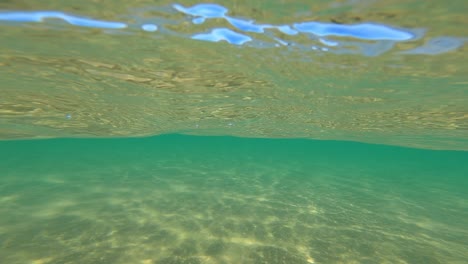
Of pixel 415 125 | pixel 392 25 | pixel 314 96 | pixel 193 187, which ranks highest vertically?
Result: pixel 392 25

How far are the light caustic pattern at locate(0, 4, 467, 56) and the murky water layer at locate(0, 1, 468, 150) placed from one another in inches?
1.0

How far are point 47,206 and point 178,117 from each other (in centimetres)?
922

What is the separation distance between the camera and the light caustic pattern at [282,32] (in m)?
5.51

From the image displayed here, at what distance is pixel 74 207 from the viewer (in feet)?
33.5

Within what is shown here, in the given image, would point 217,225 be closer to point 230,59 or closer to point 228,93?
point 230,59

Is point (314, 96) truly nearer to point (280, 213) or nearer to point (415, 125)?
point (280, 213)

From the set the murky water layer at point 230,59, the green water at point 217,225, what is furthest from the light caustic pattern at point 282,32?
the green water at point 217,225

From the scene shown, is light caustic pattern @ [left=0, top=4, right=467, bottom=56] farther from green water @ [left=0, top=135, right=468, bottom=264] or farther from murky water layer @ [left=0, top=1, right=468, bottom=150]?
green water @ [left=0, top=135, right=468, bottom=264]

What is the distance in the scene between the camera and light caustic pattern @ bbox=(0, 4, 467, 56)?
18.1ft

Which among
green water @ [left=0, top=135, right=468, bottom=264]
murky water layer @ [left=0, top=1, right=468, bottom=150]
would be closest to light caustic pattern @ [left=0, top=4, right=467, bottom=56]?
murky water layer @ [left=0, top=1, right=468, bottom=150]

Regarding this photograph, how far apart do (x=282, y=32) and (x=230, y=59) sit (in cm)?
197

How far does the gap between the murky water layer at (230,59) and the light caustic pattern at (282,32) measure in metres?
0.03

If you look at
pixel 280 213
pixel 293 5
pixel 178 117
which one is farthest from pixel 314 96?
pixel 178 117

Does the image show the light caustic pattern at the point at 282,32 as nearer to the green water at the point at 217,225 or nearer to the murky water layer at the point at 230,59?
the murky water layer at the point at 230,59
